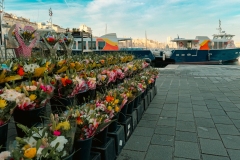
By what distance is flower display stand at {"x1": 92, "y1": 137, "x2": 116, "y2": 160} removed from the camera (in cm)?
197

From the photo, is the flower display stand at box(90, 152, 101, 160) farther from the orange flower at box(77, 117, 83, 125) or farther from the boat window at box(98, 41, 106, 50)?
the boat window at box(98, 41, 106, 50)

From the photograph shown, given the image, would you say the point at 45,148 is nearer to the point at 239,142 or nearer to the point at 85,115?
the point at 85,115

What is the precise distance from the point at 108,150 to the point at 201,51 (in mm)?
18444

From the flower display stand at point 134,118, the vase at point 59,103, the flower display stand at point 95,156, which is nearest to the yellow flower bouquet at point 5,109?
the vase at point 59,103

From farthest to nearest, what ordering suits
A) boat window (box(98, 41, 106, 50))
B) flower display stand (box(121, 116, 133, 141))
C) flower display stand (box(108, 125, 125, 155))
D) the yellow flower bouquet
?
1. boat window (box(98, 41, 106, 50))
2. flower display stand (box(121, 116, 133, 141))
3. flower display stand (box(108, 125, 125, 155))
4. the yellow flower bouquet

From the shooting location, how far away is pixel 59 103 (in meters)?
2.17

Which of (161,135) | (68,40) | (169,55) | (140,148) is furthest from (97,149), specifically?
(169,55)

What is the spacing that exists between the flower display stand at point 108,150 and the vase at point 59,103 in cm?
50

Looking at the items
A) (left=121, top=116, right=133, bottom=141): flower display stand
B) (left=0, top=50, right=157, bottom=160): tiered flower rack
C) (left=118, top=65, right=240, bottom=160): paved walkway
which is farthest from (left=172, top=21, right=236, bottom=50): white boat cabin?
(left=121, top=116, right=133, bottom=141): flower display stand

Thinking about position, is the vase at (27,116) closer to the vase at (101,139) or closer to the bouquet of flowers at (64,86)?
the bouquet of flowers at (64,86)

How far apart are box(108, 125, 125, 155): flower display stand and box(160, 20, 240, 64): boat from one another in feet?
55.5

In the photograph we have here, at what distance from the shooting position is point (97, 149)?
197 cm

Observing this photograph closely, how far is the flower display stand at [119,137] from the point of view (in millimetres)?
2293

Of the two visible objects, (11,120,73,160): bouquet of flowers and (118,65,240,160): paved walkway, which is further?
(118,65,240,160): paved walkway
